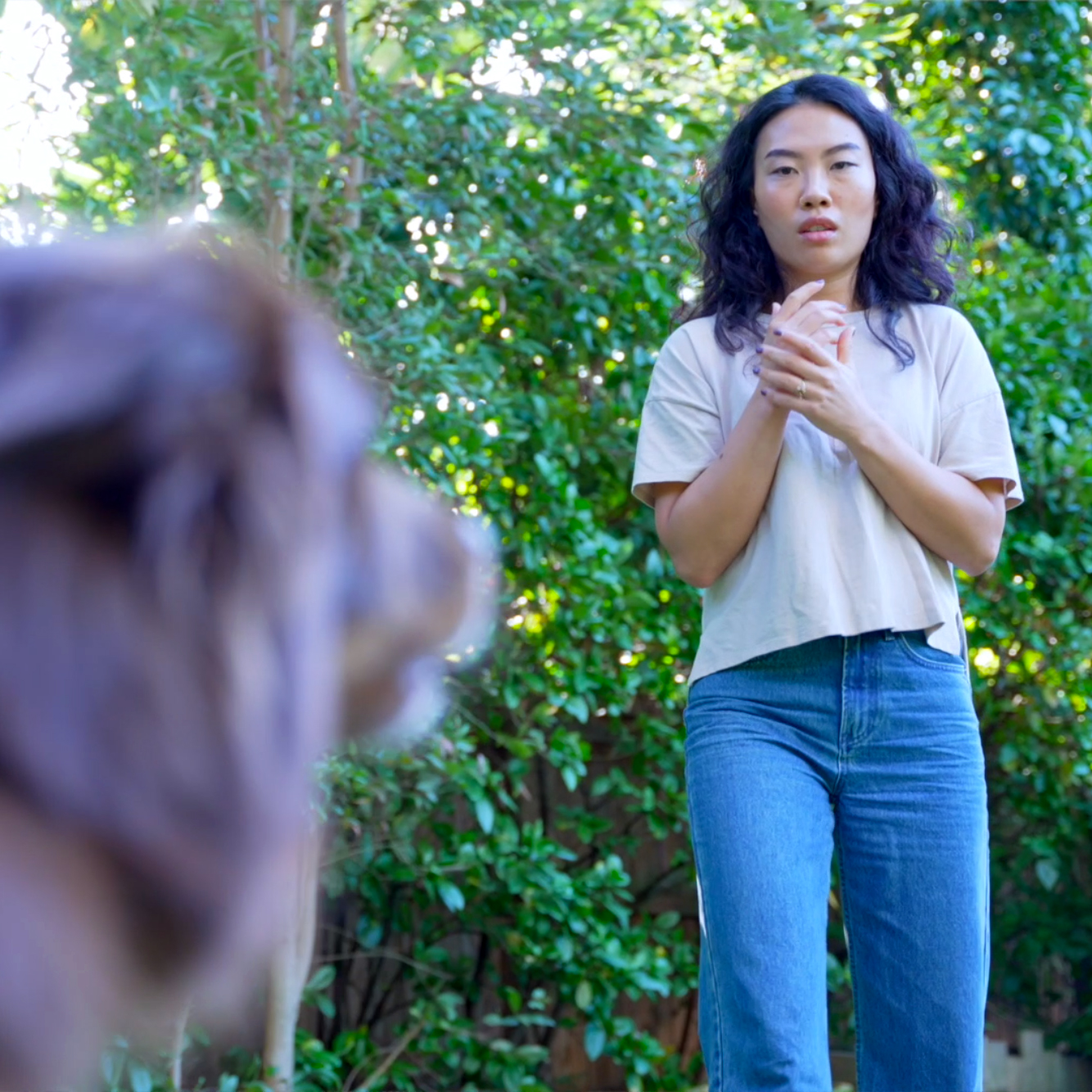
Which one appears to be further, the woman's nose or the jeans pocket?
the woman's nose

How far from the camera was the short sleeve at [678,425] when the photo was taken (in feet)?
8.56

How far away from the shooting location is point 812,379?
2395 millimetres

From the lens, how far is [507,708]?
4652mm

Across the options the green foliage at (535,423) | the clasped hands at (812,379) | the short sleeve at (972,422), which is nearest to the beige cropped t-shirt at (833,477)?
the short sleeve at (972,422)

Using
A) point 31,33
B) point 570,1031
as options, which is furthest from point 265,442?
point 570,1031

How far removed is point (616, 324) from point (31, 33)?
73.7 inches

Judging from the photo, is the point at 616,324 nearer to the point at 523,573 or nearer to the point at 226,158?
the point at 523,573

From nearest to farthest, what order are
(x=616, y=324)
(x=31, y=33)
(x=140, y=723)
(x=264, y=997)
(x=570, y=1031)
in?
(x=140, y=723), (x=31, y=33), (x=264, y=997), (x=616, y=324), (x=570, y=1031)

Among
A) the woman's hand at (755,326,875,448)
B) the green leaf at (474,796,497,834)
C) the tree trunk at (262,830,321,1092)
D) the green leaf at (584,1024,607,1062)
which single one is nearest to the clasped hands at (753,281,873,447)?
the woman's hand at (755,326,875,448)

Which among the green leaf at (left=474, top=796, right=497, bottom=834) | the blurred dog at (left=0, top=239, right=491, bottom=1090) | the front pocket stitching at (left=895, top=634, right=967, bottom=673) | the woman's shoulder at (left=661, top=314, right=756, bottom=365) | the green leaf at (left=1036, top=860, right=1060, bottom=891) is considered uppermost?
the woman's shoulder at (left=661, top=314, right=756, bottom=365)

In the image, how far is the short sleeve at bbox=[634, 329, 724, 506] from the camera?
261 centimetres

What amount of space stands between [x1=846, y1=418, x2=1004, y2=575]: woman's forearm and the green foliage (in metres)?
1.43

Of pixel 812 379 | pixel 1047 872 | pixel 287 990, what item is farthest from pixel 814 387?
pixel 1047 872

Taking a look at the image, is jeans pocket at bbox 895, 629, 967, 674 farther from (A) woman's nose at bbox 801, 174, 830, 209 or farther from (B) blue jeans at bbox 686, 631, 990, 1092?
(A) woman's nose at bbox 801, 174, 830, 209
